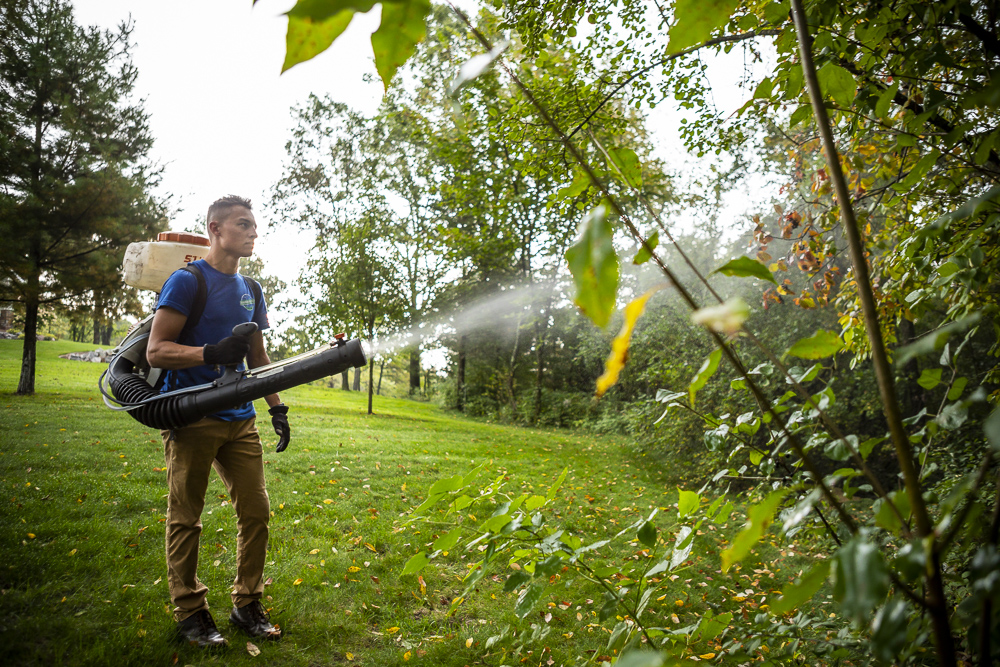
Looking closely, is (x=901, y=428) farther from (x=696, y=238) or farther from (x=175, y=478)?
(x=696, y=238)

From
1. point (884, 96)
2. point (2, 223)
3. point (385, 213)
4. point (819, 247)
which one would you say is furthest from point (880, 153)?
point (385, 213)

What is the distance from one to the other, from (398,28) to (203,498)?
8.67 ft

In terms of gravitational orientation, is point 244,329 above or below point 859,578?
above

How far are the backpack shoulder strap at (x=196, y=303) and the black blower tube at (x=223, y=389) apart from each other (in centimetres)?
31

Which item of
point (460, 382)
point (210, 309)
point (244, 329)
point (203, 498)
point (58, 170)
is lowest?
point (460, 382)

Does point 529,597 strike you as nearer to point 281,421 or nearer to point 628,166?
point 628,166

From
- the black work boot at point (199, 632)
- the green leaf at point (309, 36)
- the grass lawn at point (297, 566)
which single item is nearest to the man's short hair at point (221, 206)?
the black work boot at point (199, 632)

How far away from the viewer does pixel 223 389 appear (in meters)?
2.34

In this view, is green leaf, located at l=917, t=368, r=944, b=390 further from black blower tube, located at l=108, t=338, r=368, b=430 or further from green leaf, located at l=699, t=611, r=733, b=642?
black blower tube, located at l=108, t=338, r=368, b=430

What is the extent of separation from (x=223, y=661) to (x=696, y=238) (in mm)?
21922

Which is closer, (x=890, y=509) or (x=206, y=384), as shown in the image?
(x=890, y=509)

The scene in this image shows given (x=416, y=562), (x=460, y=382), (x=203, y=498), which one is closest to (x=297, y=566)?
(x=203, y=498)

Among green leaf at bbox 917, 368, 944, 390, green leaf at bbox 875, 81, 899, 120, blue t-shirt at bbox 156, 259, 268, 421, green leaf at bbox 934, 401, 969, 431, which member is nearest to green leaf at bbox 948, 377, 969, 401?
green leaf at bbox 917, 368, 944, 390

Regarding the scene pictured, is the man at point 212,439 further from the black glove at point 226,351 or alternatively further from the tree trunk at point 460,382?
the tree trunk at point 460,382
